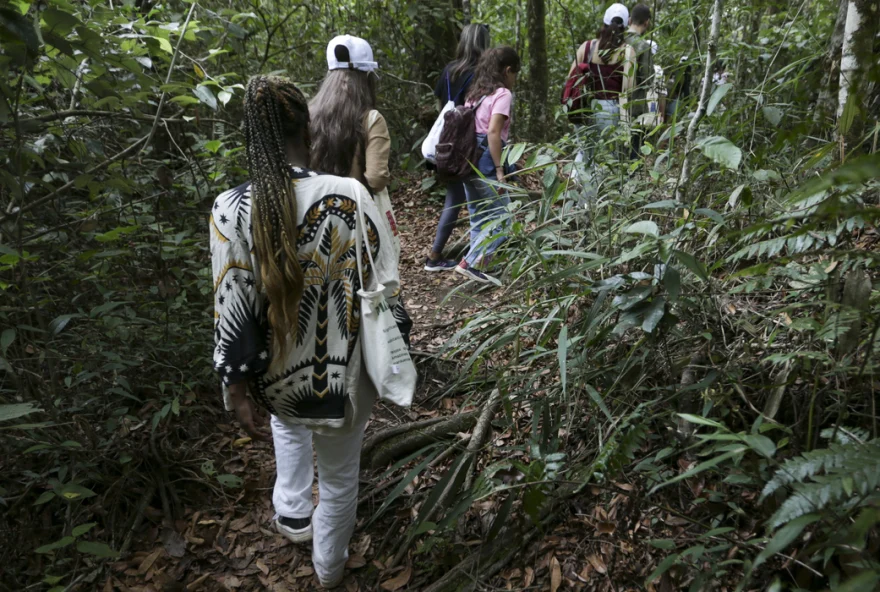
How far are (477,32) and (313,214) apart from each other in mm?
3597

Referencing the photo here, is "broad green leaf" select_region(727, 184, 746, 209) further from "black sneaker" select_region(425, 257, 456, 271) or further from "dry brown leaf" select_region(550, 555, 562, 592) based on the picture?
"black sneaker" select_region(425, 257, 456, 271)

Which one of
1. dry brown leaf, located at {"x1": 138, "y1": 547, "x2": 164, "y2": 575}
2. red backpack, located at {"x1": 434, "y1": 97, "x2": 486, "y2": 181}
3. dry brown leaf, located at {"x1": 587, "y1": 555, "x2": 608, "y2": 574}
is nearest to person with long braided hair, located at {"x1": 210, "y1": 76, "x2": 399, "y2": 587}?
dry brown leaf, located at {"x1": 587, "y1": 555, "x2": 608, "y2": 574}

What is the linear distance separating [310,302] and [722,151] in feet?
5.09

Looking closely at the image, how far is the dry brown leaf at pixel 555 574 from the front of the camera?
2252 millimetres

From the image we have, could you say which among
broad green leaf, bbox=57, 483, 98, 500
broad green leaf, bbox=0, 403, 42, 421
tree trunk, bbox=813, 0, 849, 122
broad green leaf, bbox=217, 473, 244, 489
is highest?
tree trunk, bbox=813, 0, 849, 122

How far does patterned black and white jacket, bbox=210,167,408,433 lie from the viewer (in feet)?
6.79

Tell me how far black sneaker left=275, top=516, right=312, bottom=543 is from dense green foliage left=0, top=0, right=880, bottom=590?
1.71ft

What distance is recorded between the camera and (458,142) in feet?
15.6

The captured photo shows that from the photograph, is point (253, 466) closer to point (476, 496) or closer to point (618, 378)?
point (476, 496)

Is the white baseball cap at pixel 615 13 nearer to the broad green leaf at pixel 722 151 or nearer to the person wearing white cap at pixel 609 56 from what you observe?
the person wearing white cap at pixel 609 56

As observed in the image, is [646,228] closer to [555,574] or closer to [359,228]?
[359,228]

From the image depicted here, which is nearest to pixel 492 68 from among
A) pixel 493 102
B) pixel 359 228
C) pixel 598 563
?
pixel 493 102

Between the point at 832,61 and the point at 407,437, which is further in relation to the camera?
the point at 407,437

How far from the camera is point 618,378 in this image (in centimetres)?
242
